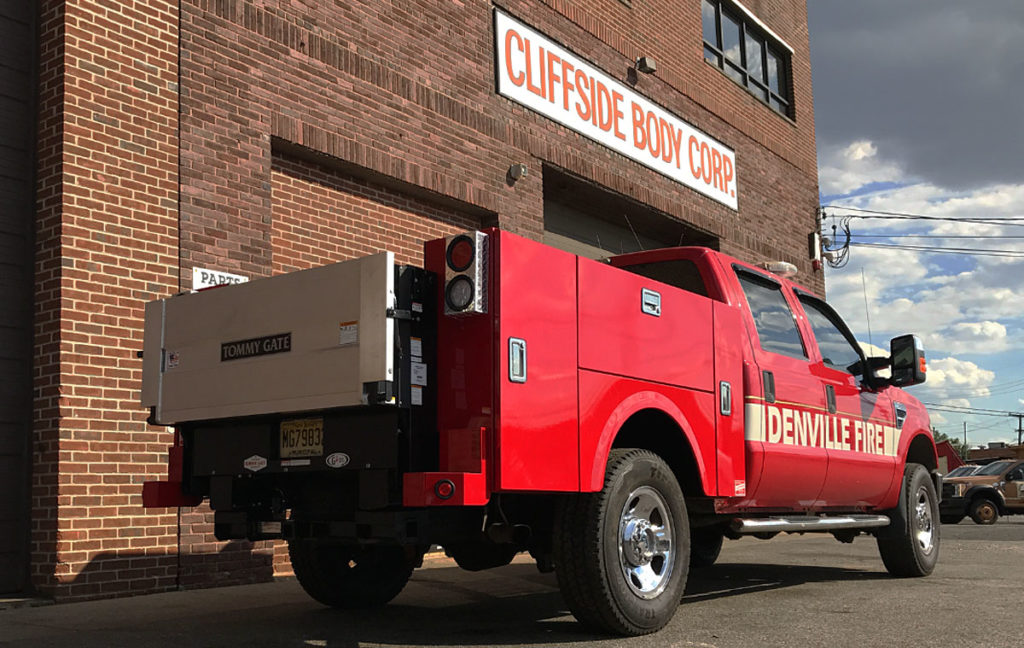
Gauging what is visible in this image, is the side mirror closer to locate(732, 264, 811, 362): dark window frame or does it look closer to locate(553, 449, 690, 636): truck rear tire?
locate(732, 264, 811, 362): dark window frame

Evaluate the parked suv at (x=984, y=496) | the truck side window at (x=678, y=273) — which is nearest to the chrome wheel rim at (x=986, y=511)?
the parked suv at (x=984, y=496)

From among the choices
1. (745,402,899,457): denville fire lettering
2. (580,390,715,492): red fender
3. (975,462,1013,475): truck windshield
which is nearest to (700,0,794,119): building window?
(975,462,1013,475): truck windshield

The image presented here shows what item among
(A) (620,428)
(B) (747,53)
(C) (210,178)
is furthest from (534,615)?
(B) (747,53)

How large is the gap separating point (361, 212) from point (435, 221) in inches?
45.2

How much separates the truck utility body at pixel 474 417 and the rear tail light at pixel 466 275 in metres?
0.01

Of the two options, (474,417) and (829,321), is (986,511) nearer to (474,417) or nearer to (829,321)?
(829,321)

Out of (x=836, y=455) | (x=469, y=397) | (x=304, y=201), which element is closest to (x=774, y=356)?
(x=836, y=455)

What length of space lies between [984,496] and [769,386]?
17.4 metres

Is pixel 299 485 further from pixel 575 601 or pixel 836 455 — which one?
pixel 836 455

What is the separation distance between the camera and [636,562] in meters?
5.31

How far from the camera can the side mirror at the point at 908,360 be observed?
8172mm

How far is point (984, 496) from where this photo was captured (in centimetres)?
2183

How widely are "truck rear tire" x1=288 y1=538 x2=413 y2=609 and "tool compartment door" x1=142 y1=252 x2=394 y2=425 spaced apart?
1.35 m

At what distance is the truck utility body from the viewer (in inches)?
186
